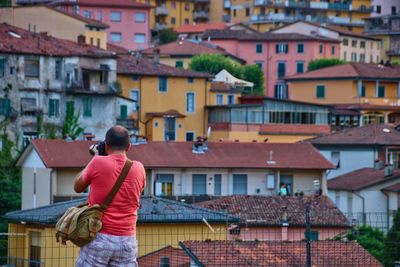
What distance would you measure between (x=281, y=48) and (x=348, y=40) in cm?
1071

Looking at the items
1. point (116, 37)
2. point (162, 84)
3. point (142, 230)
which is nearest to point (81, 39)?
point (162, 84)

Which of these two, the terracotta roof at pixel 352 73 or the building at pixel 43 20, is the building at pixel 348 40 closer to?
the terracotta roof at pixel 352 73

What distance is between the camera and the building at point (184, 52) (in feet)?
359

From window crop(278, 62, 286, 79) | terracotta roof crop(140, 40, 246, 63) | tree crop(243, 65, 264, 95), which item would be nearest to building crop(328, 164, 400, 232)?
tree crop(243, 65, 264, 95)

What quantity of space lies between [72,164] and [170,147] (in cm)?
651

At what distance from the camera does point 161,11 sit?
143250 mm

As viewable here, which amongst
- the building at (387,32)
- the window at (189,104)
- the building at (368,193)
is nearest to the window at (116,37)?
the building at (387,32)

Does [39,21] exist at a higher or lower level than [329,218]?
higher

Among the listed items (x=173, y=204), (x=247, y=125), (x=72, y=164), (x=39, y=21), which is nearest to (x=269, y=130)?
(x=247, y=125)

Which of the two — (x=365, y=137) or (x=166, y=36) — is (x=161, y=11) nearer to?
(x=166, y=36)

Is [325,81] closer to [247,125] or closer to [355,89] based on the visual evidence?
[355,89]

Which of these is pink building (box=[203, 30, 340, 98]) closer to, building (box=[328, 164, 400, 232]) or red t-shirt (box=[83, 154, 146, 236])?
building (box=[328, 164, 400, 232])

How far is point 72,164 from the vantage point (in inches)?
2272

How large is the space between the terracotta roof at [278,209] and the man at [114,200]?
26424mm
